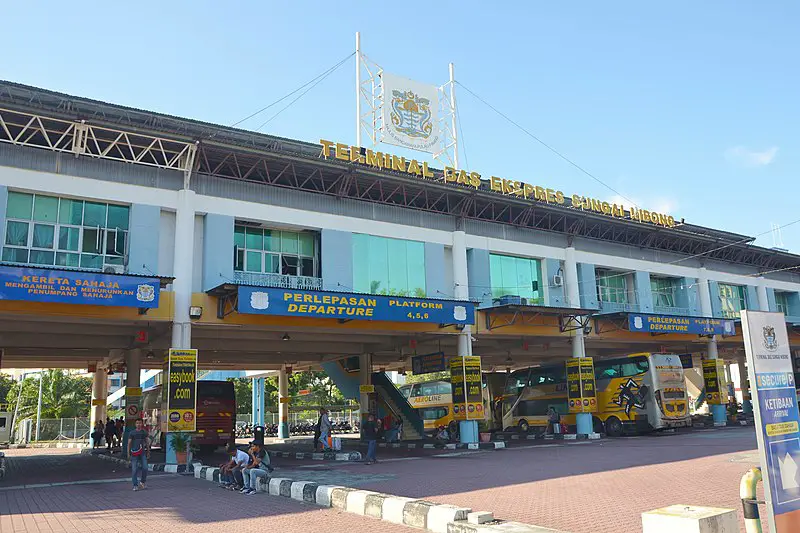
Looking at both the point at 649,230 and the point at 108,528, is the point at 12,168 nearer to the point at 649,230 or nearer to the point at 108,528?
the point at 108,528

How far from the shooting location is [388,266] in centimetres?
2416

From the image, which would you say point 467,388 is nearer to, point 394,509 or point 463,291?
point 463,291

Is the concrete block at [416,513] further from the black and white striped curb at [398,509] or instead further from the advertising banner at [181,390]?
the advertising banner at [181,390]

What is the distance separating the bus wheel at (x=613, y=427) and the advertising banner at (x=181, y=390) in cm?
1905

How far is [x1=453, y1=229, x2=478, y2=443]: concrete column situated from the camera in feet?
82.5

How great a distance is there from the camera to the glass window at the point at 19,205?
1817 centimetres

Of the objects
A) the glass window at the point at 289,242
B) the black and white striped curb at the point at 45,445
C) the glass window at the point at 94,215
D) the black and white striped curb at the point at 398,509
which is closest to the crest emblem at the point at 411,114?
the glass window at the point at 289,242

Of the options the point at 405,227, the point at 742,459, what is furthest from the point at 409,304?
the point at 742,459

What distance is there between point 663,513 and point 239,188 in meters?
18.0

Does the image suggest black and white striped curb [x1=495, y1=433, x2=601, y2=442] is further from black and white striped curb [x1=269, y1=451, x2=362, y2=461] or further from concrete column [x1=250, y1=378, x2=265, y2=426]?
concrete column [x1=250, y1=378, x2=265, y2=426]

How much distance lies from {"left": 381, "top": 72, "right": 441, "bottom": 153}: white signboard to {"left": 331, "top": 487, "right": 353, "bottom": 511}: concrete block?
17.3 metres

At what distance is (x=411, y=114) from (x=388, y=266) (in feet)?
23.3

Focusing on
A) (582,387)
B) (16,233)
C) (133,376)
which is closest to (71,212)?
(16,233)

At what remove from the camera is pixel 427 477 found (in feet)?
49.9
